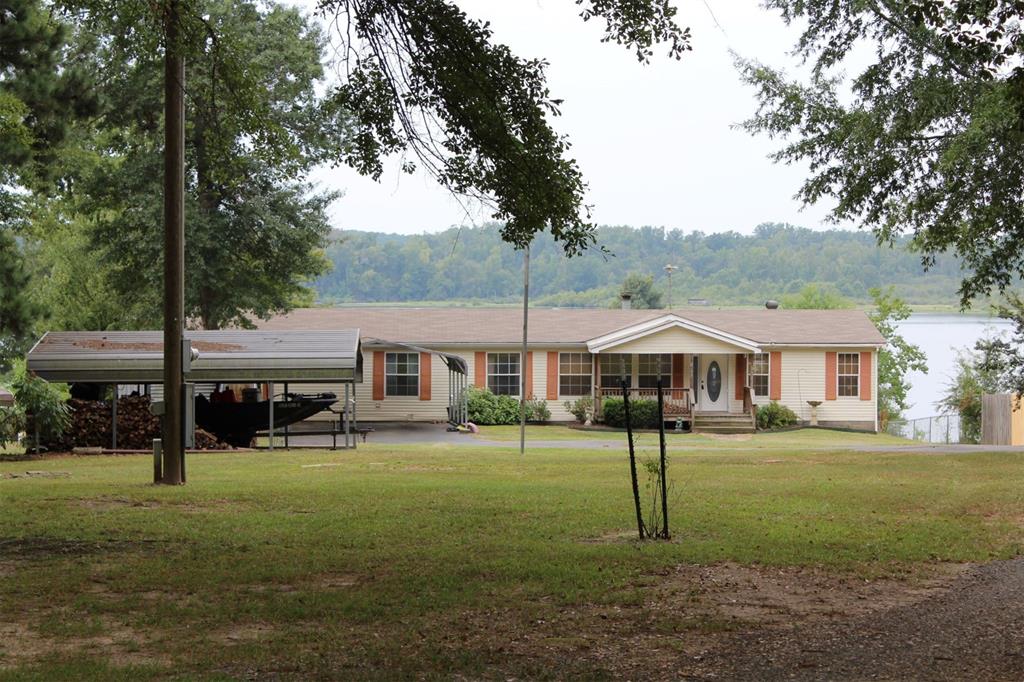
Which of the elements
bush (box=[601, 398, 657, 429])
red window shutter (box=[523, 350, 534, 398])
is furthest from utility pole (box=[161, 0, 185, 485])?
red window shutter (box=[523, 350, 534, 398])

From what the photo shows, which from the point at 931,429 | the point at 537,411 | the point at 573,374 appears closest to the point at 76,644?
the point at 537,411

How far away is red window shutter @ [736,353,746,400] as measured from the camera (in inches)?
1549

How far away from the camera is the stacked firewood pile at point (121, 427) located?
85.6 feet

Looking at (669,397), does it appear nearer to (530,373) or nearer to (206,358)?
(530,373)

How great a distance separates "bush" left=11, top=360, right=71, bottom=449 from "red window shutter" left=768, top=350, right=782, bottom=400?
22987 mm

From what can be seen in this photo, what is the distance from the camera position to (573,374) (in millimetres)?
39000

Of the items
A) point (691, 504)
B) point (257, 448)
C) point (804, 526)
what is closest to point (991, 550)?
point (804, 526)

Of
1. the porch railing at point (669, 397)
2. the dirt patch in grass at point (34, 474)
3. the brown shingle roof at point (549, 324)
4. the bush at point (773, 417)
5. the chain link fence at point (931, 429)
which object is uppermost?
the brown shingle roof at point (549, 324)

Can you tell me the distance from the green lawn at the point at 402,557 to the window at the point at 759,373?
787 inches

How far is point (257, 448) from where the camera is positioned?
27422mm

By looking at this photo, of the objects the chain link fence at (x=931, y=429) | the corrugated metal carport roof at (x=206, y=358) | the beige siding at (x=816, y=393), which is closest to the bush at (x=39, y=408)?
the corrugated metal carport roof at (x=206, y=358)

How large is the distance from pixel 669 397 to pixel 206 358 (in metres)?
16.6

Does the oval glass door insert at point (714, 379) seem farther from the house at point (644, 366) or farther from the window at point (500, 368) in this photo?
the window at point (500, 368)

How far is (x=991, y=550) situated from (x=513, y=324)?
2944cm
